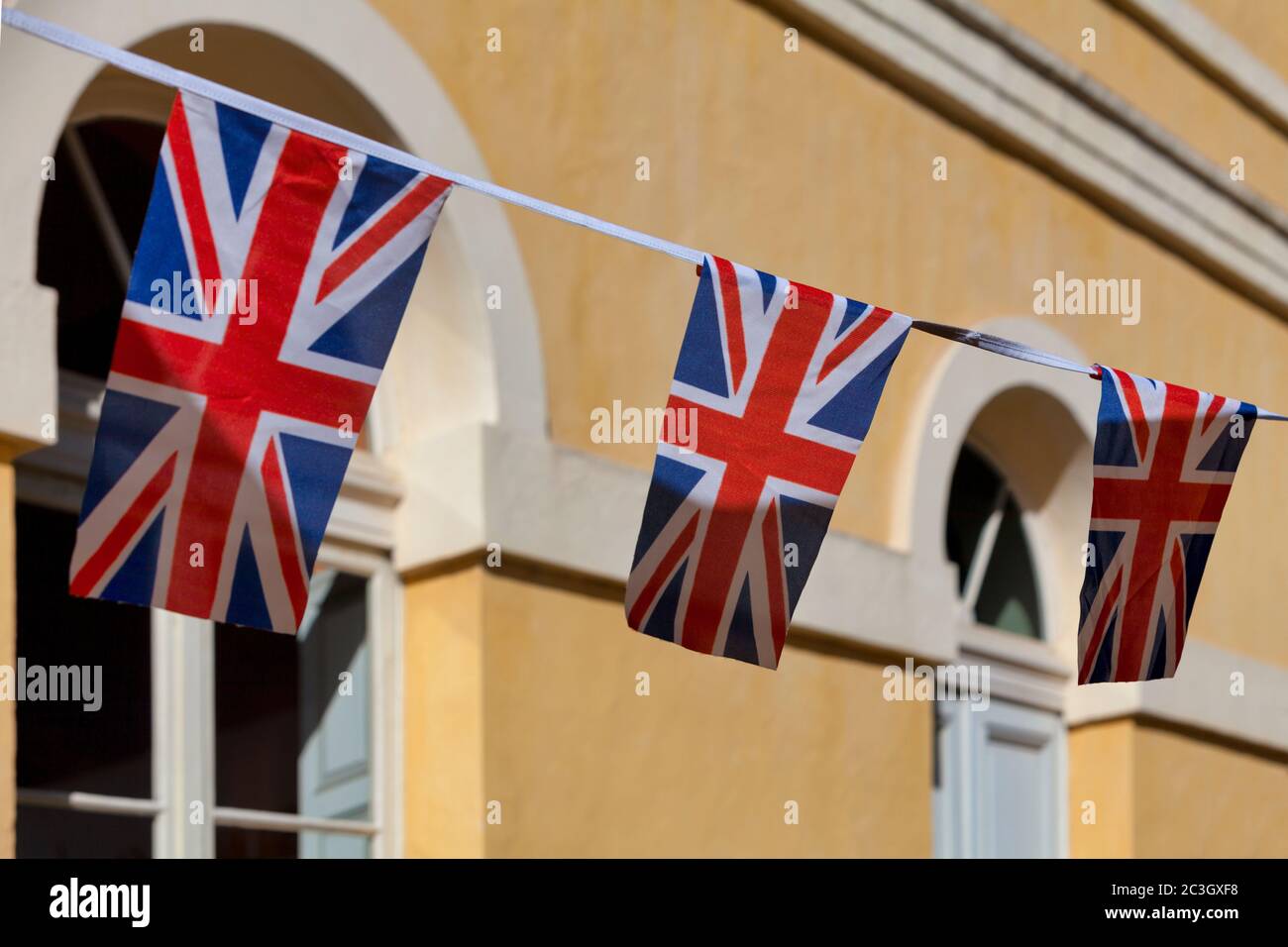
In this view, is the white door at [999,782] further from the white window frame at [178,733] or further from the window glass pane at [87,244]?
the window glass pane at [87,244]

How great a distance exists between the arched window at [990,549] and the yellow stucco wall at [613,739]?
141 centimetres

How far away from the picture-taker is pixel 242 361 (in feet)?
12.0

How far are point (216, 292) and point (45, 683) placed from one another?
5.09ft

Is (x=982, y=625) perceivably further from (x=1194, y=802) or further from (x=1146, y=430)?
(x=1146, y=430)

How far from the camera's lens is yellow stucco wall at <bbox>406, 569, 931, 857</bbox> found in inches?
212

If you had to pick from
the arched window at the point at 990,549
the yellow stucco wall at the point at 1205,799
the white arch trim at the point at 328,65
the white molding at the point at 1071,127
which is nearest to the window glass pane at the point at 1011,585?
the arched window at the point at 990,549

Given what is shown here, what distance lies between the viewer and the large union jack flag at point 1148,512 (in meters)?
5.07

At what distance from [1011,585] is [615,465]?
280 centimetres

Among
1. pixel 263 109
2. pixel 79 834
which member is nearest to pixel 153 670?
pixel 79 834

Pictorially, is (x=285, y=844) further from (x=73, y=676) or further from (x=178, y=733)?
(x=73, y=676)

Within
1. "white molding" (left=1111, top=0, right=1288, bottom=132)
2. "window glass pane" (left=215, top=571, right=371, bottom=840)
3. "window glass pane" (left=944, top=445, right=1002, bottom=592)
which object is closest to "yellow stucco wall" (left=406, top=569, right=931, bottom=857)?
"window glass pane" (left=215, top=571, right=371, bottom=840)

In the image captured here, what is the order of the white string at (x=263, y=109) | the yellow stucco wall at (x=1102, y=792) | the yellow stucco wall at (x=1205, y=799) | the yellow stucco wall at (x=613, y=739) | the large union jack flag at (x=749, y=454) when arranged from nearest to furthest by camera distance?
1. the white string at (x=263, y=109)
2. the large union jack flag at (x=749, y=454)
3. the yellow stucco wall at (x=613, y=739)
4. the yellow stucco wall at (x=1102, y=792)
5. the yellow stucco wall at (x=1205, y=799)

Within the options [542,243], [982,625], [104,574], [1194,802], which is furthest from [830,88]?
[104,574]
